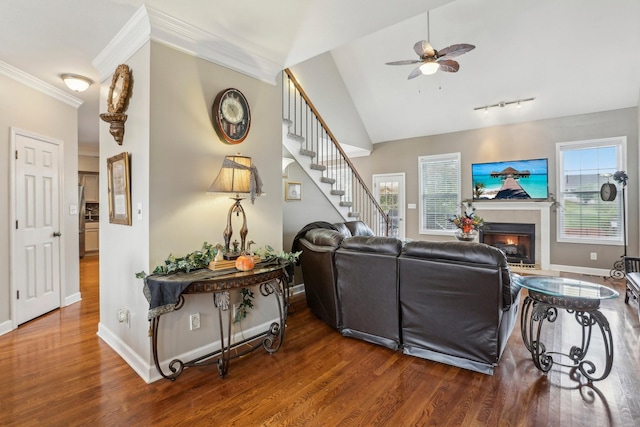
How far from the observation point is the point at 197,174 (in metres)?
2.57

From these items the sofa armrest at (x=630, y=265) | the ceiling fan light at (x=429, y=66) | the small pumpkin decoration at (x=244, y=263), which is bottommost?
the sofa armrest at (x=630, y=265)

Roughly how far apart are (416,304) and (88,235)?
27.9ft

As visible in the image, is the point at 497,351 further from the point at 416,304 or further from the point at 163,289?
the point at 163,289

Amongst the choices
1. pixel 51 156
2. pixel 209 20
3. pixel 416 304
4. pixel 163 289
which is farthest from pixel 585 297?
pixel 51 156

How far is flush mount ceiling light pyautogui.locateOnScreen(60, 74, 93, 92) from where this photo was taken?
3270 millimetres

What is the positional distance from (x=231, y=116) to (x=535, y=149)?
594 centimetres

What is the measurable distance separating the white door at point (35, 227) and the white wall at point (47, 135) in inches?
3.3

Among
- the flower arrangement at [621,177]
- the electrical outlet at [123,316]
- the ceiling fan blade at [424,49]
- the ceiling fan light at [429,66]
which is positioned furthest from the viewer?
the flower arrangement at [621,177]

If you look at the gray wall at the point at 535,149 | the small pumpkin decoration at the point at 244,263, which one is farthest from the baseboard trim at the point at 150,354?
the gray wall at the point at 535,149

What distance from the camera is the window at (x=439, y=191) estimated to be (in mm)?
6957

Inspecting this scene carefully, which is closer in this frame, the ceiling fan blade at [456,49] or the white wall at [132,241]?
the white wall at [132,241]

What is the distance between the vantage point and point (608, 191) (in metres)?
5.27

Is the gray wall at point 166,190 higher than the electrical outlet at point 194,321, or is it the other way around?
the gray wall at point 166,190

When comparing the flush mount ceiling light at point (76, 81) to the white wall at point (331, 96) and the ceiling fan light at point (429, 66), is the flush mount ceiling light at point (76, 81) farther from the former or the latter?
the ceiling fan light at point (429, 66)
